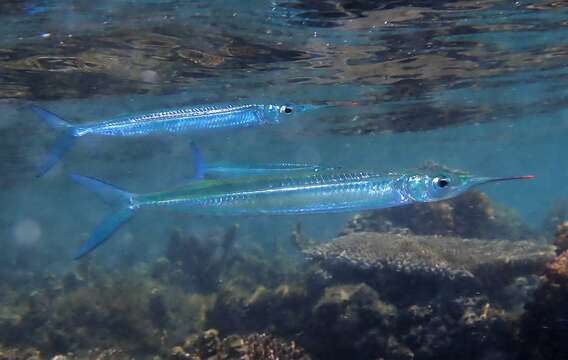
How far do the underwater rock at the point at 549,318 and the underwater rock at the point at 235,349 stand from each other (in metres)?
3.91

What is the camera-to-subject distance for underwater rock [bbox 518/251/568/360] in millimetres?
6973

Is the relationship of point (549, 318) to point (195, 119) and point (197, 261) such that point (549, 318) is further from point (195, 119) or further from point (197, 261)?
point (197, 261)

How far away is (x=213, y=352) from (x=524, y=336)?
536 centimetres

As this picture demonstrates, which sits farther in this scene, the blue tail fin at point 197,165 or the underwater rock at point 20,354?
the underwater rock at point 20,354

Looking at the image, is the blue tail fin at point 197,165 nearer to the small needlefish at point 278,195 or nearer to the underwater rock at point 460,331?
the small needlefish at point 278,195

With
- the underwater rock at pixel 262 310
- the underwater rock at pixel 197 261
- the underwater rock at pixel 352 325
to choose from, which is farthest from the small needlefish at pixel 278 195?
the underwater rock at pixel 197 261

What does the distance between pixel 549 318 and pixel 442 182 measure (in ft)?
12.6

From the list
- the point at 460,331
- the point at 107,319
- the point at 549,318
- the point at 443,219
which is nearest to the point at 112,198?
the point at 460,331

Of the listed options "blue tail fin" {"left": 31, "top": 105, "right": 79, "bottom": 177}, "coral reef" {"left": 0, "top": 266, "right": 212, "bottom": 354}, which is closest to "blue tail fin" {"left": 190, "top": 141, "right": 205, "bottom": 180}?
"blue tail fin" {"left": 31, "top": 105, "right": 79, "bottom": 177}

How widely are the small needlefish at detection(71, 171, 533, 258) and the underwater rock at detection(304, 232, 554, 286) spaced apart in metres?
4.95

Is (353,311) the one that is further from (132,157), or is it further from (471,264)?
(132,157)

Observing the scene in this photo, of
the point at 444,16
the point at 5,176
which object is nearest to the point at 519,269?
the point at 444,16

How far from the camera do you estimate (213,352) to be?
8156 mm

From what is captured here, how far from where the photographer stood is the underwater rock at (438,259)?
9648 mm
